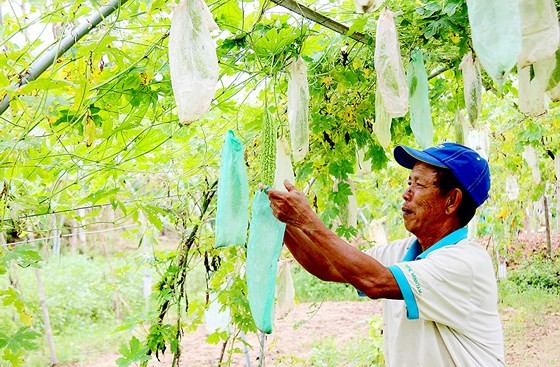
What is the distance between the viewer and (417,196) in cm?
186

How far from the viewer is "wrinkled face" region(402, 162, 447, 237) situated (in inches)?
72.7

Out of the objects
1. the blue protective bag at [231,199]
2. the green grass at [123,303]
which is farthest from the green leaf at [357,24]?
the green grass at [123,303]

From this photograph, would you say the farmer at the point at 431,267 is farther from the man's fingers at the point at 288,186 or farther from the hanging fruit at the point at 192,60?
the hanging fruit at the point at 192,60

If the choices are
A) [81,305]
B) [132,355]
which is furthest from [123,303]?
[132,355]

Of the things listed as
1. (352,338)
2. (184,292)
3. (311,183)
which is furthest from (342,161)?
(352,338)

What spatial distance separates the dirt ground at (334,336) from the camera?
679 centimetres

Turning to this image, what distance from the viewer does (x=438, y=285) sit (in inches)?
65.2

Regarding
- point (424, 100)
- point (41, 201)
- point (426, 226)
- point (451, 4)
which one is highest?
point (451, 4)

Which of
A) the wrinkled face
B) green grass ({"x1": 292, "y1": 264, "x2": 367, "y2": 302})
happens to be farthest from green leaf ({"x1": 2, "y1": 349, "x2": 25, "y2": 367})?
green grass ({"x1": 292, "y1": 264, "x2": 367, "y2": 302})

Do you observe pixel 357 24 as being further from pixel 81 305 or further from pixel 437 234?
pixel 81 305

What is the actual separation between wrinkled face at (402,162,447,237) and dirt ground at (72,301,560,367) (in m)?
4.37

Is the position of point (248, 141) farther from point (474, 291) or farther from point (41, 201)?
point (474, 291)

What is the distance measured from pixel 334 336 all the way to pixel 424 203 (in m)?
6.58

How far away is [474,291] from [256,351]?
634 centimetres
